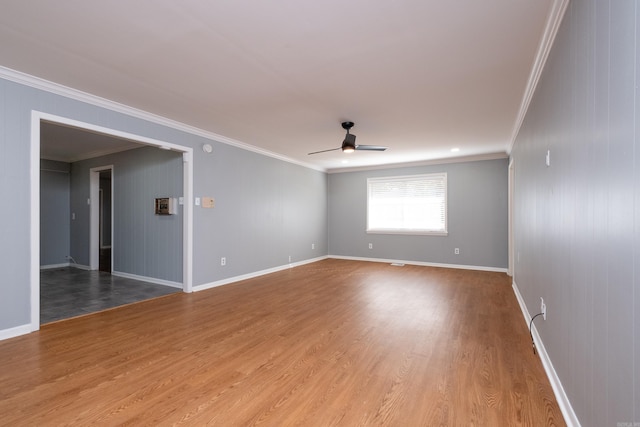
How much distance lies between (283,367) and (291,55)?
250cm

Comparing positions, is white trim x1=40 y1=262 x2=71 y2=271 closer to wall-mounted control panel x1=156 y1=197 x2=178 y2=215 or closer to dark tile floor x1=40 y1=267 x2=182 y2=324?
dark tile floor x1=40 y1=267 x2=182 y2=324

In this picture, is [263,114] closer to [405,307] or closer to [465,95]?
[465,95]

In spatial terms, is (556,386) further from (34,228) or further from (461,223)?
(461,223)

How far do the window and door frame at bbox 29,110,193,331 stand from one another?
175 inches

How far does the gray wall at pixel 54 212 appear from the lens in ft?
20.6

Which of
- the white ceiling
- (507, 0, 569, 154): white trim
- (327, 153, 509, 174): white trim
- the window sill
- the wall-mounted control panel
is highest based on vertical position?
the white ceiling

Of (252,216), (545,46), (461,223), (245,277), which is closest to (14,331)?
(245,277)

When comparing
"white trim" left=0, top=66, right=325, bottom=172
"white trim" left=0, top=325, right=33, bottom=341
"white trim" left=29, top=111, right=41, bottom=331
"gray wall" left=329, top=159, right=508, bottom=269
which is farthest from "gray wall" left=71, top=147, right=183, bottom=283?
"gray wall" left=329, top=159, right=508, bottom=269

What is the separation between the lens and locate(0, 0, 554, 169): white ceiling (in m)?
1.86

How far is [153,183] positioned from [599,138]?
5.45 meters

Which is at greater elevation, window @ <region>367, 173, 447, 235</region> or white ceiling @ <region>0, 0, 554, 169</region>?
white ceiling @ <region>0, 0, 554, 169</region>

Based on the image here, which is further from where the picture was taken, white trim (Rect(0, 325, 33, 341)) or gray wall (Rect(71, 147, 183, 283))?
gray wall (Rect(71, 147, 183, 283))

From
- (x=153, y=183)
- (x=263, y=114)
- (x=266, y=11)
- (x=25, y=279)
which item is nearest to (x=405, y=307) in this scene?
(x=263, y=114)

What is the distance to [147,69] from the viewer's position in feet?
8.58
